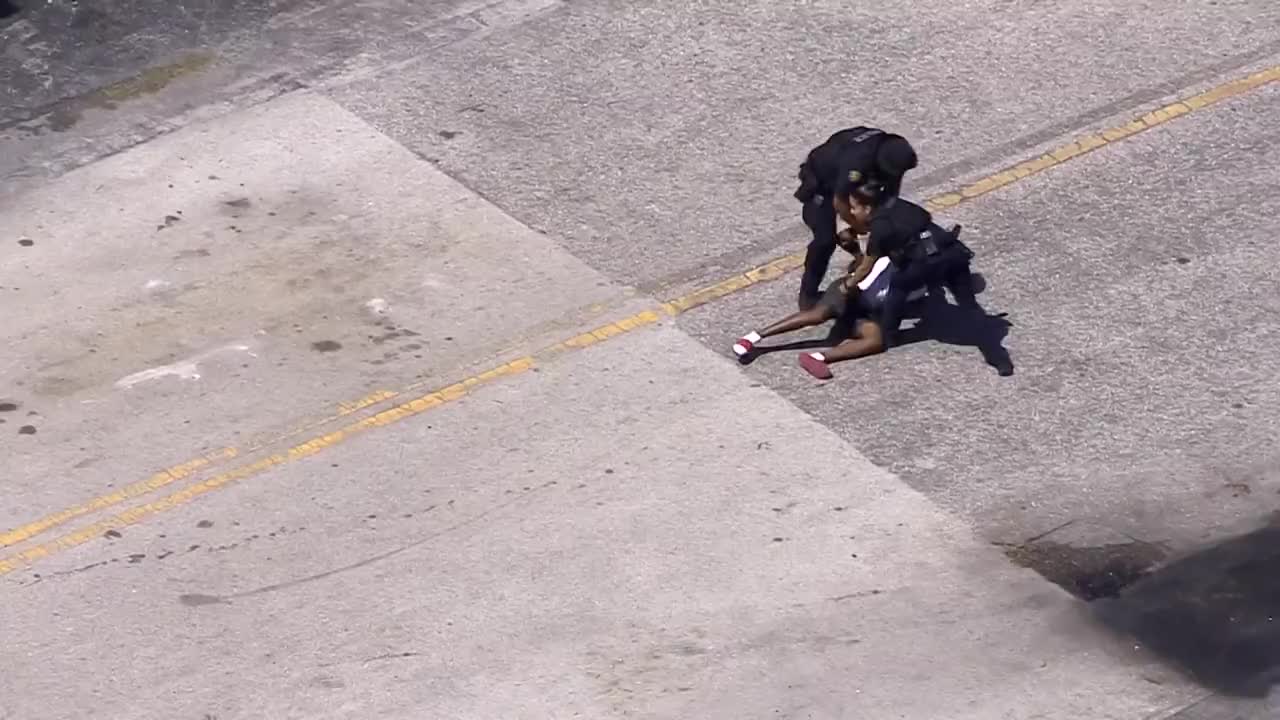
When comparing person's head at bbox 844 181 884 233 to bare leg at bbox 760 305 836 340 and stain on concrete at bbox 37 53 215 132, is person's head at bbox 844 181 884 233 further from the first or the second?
stain on concrete at bbox 37 53 215 132

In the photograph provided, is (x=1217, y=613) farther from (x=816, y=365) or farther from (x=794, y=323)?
(x=794, y=323)

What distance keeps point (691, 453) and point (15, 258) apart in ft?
12.8

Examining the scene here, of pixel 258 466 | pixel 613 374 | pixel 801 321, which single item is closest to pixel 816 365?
pixel 801 321

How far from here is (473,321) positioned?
10430mm

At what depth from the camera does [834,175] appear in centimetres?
983

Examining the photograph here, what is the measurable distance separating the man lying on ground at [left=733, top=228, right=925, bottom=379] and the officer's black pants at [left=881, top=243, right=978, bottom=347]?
0.14 feet

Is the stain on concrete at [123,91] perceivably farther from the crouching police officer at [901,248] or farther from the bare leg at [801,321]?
the crouching police officer at [901,248]

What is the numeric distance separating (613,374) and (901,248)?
1.45 meters

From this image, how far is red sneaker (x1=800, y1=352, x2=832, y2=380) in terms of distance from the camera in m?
9.94

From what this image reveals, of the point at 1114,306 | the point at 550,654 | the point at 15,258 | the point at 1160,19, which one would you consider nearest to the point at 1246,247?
the point at 1114,306

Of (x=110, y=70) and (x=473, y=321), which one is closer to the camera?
(x=473, y=321)

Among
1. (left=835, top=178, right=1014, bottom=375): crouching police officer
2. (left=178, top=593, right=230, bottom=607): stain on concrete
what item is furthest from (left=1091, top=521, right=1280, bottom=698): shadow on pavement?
(left=178, top=593, right=230, bottom=607): stain on concrete

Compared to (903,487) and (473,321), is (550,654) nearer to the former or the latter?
(903,487)

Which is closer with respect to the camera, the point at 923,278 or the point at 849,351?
the point at 923,278
